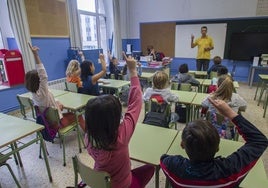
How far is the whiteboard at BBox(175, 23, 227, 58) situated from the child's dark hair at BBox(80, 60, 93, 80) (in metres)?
4.81

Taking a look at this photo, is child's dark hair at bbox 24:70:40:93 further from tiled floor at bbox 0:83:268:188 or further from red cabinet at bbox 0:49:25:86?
red cabinet at bbox 0:49:25:86

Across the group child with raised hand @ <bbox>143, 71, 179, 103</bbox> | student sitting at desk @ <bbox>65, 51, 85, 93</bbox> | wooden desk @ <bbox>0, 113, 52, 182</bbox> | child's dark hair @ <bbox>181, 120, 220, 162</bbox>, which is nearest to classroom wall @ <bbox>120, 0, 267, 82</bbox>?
Answer: student sitting at desk @ <bbox>65, 51, 85, 93</bbox>

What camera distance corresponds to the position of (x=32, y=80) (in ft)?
A: 7.18

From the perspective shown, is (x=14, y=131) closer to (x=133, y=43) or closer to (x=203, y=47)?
(x=203, y=47)

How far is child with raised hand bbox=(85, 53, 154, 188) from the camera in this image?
99 centimetres

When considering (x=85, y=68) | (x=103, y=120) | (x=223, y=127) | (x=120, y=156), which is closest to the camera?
(x=103, y=120)

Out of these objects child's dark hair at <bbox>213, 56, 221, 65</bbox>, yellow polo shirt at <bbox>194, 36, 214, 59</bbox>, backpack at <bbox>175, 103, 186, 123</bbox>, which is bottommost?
backpack at <bbox>175, 103, 186, 123</bbox>

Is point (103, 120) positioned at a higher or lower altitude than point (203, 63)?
higher

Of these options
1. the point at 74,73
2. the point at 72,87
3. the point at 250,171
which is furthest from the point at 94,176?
the point at 74,73

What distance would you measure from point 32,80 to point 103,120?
159cm

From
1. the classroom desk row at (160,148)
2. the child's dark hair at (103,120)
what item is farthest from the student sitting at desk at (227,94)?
the child's dark hair at (103,120)

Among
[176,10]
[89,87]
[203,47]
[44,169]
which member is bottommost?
[44,169]

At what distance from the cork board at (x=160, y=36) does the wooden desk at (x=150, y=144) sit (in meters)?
5.94

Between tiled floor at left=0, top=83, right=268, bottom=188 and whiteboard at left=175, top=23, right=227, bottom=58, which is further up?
whiteboard at left=175, top=23, right=227, bottom=58
